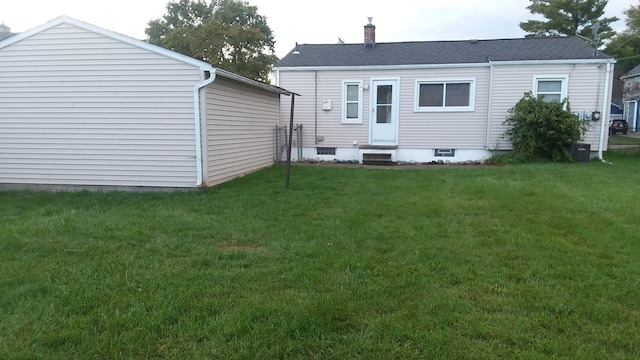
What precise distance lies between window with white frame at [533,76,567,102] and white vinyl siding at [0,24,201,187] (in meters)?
9.46

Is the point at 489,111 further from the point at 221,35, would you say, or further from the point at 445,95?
the point at 221,35

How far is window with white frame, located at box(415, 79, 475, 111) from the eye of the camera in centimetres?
1254

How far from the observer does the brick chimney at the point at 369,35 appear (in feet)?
47.5

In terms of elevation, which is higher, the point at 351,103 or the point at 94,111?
the point at 351,103

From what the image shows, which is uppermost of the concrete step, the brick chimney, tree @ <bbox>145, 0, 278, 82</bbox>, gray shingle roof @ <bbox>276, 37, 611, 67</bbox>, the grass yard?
tree @ <bbox>145, 0, 278, 82</bbox>

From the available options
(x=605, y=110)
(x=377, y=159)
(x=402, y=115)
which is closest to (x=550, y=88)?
(x=605, y=110)

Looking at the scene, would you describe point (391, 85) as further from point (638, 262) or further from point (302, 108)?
point (638, 262)

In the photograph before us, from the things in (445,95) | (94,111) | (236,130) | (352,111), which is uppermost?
(445,95)

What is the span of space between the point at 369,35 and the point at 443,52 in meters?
2.63

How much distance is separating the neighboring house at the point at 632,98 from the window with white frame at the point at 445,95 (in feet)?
82.1

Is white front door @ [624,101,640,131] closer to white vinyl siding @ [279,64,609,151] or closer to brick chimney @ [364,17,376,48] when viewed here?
white vinyl siding @ [279,64,609,151]

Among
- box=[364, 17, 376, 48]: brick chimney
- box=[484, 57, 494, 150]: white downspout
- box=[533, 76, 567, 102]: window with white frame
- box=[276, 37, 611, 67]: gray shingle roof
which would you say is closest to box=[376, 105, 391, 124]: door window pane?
box=[276, 37, 611, 67]: gray shingle roof

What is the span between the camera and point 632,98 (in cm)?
3134

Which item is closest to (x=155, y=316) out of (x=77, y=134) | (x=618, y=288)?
(x=618, y=288)
